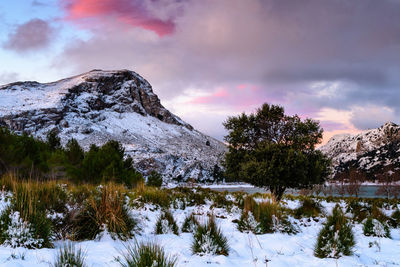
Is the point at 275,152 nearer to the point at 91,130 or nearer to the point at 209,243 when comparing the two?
the point at 209,243

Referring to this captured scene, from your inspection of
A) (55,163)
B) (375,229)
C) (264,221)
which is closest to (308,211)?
(375,229)

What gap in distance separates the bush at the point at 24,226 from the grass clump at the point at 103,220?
0.83m

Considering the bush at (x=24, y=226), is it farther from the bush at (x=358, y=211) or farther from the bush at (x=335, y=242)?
the bush at (x=358, y=211)

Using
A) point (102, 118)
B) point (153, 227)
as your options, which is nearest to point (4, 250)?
point (153, 227)

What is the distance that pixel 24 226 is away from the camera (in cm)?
565

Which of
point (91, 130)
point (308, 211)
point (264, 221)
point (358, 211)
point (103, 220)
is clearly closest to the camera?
point (103, 220)

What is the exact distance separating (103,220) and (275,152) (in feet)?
48.3

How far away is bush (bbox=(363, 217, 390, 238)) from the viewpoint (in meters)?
8.70

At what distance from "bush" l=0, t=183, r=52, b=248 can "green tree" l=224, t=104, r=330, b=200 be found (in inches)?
589

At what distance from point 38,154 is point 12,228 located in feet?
104

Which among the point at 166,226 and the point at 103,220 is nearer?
the point at 103,220

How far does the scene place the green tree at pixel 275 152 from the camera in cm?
1948

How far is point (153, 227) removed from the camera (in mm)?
8312

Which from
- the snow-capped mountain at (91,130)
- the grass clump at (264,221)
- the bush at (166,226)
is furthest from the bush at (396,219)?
the snow-capped mountain at (91,130)
